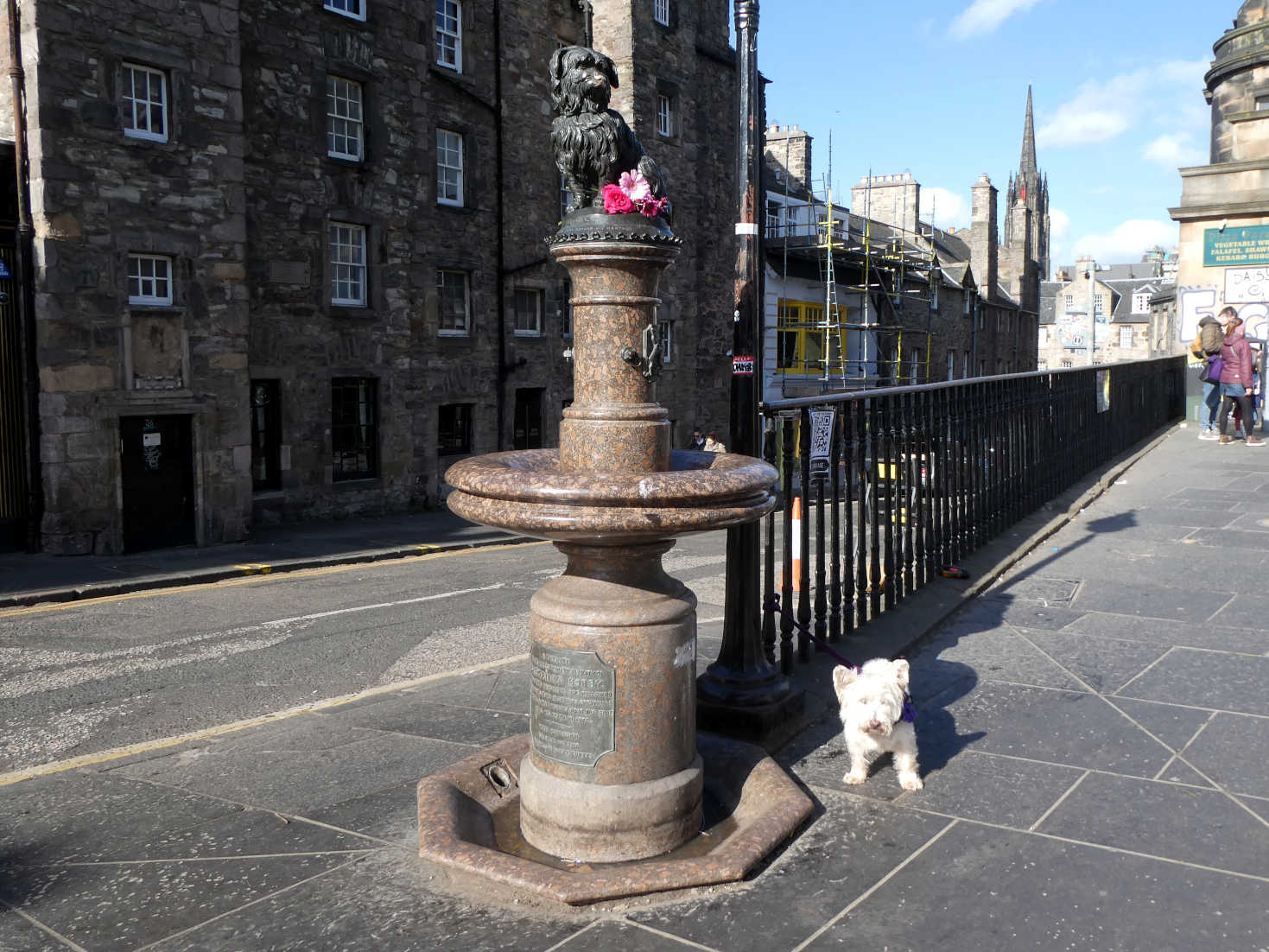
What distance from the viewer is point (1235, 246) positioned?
844 inches

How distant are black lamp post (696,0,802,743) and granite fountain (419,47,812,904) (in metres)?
0.68

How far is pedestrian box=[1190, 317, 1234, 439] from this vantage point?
1764cm

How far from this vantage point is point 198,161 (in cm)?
1673

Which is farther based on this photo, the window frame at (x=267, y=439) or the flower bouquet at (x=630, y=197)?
the window frame at (x=267, y=439)

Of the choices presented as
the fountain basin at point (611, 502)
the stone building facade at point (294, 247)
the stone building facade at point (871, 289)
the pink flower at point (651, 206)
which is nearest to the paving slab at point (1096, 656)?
the fountain basin at point (611, 502)

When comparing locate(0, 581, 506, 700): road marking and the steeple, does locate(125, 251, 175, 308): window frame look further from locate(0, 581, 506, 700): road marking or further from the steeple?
the steeple

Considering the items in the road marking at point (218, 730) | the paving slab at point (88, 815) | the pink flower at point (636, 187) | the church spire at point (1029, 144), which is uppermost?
the church spire at point (1029, 144)

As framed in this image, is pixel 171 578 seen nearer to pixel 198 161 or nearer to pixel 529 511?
pixel 198 161

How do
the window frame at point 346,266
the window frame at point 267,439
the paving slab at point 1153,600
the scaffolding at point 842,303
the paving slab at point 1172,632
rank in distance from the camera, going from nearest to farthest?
the paving slab at point 1172,632, the paving slab at point 1153,600, the window frame at point 267,439, the window frame at point 346,266, the scaffolding at point 842,303

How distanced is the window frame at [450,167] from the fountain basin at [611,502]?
63.6 feet

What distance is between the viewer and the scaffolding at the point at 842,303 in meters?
35.8

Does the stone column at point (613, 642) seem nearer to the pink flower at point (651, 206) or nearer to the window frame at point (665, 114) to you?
the pink flower at point (651, 206)

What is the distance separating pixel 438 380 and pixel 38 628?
12663mm

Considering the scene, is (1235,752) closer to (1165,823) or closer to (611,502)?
(1165,823)
